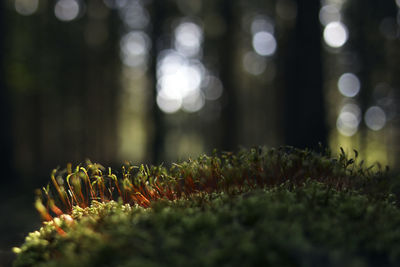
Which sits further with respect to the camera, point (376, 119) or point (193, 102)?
point (193, 102)

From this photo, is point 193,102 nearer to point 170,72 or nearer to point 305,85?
point 170,72

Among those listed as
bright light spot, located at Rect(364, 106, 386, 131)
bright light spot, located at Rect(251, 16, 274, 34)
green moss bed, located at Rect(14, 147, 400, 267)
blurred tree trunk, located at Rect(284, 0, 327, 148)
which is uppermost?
bright light spot, located at Rect(251, 16, 274, 34)

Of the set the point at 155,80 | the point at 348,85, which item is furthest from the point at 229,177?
the point at 348,85

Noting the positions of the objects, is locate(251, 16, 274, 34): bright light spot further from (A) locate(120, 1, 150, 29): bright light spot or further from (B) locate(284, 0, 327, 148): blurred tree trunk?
(B) locate(284, 0, 327, 148): blurred tree trunk

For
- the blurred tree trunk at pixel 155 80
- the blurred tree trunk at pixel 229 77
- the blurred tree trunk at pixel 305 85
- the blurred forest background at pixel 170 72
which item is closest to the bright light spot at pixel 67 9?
the blurred forest background at pixel 170 72

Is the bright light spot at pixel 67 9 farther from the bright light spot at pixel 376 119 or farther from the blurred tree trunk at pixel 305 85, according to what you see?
the bright light spot at pixel 376 119

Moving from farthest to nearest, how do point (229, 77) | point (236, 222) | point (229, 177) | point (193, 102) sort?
point (193, 102), point (229, 77), point (229, 177), point (236, 222)

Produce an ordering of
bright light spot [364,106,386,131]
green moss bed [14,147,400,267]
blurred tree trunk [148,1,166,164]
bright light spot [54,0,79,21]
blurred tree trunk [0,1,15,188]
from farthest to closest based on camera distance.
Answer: bright light spot [364,106,386,131]
bright light spot [54,0,79,21]
blurred tree trunk [148,1,166,164]
blurred tree trunk [0,1,15,188]
green moss bed [14,147,400,267]

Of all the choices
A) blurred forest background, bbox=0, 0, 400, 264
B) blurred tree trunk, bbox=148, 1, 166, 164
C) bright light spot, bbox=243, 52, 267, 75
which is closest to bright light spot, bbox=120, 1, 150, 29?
blurred forest background, bbox=0, 0, 400, 264
